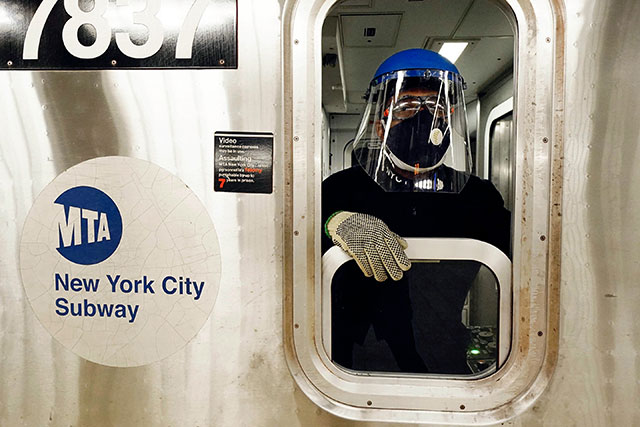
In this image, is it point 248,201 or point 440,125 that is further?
point 440,125

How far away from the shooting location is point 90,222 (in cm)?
134

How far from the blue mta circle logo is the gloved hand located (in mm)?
737

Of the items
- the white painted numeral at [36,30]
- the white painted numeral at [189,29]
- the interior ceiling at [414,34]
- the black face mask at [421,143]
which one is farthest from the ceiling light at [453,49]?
the white painted numeral at [36,30]

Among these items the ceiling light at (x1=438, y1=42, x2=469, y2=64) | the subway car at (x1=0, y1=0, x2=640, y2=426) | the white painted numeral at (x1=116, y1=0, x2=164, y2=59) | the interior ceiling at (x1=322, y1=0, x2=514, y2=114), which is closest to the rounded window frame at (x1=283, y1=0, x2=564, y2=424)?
the subway car at (x1=0, y1=0, x2=640, y2=426)

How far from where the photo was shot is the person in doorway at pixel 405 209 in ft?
4.56

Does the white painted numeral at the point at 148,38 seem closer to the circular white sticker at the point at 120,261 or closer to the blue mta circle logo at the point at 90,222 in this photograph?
the circular white sticker at the point at 120,261

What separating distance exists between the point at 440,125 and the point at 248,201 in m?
0.69

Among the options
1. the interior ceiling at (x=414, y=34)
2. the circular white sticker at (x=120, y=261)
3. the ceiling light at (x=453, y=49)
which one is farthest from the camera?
the ceiling light at (x=453, y=49)

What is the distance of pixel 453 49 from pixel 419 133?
166 centimetres

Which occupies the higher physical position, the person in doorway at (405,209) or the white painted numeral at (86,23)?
the white painted numeral at (86,23)

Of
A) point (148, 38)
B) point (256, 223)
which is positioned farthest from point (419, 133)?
point (148, 38)

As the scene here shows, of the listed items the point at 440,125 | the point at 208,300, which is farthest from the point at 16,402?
the point at 440,125

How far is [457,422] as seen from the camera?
1270 millimetres

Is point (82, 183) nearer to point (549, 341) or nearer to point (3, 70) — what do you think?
point (3, 70)
